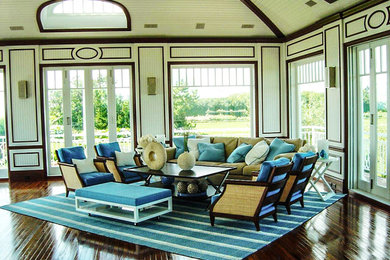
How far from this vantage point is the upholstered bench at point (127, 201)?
16.2 ft

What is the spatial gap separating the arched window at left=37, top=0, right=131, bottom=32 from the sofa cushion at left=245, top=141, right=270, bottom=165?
12.3ft

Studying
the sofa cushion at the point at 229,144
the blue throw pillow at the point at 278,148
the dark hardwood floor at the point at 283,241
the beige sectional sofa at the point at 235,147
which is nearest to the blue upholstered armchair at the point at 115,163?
the beige sectional sofa at the point at 235,147

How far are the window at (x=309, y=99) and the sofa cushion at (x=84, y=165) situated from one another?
13.3 feet

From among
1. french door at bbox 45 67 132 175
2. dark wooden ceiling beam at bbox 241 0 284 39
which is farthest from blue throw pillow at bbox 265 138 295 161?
french door at bbox 45 67 132 175

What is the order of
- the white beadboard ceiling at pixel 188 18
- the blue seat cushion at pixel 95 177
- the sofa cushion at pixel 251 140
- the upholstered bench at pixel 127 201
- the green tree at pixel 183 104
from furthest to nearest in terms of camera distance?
the green tree at pixel 183 104 → the white beadboard ceiling at pixel 188 18 → the sofa cushion at pixel 251 140 → the blue seat cushion at pixel 95 177 → the upholstered bench at pixel 127 201

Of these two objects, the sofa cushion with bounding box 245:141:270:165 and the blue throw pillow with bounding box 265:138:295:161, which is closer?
the blue throw pillow with bounding box 265:138:295:161

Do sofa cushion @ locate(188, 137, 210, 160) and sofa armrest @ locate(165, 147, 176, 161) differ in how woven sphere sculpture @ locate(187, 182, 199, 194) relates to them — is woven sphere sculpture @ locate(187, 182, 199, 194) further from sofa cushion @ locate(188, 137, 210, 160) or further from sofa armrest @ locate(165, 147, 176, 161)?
sofa armrest @ locate(165, 147, 176, 161)

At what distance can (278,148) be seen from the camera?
6.76 metres

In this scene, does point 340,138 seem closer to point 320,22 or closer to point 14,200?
point 320,22

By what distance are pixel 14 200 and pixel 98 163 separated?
1471 mm

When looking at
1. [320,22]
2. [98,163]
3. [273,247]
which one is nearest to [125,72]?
[98,163]

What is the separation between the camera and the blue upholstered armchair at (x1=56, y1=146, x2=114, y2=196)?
257 inches

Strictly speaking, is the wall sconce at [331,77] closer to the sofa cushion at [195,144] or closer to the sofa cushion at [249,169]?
the sofa cushion at [249,169]

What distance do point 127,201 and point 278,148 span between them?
2.89 metres
